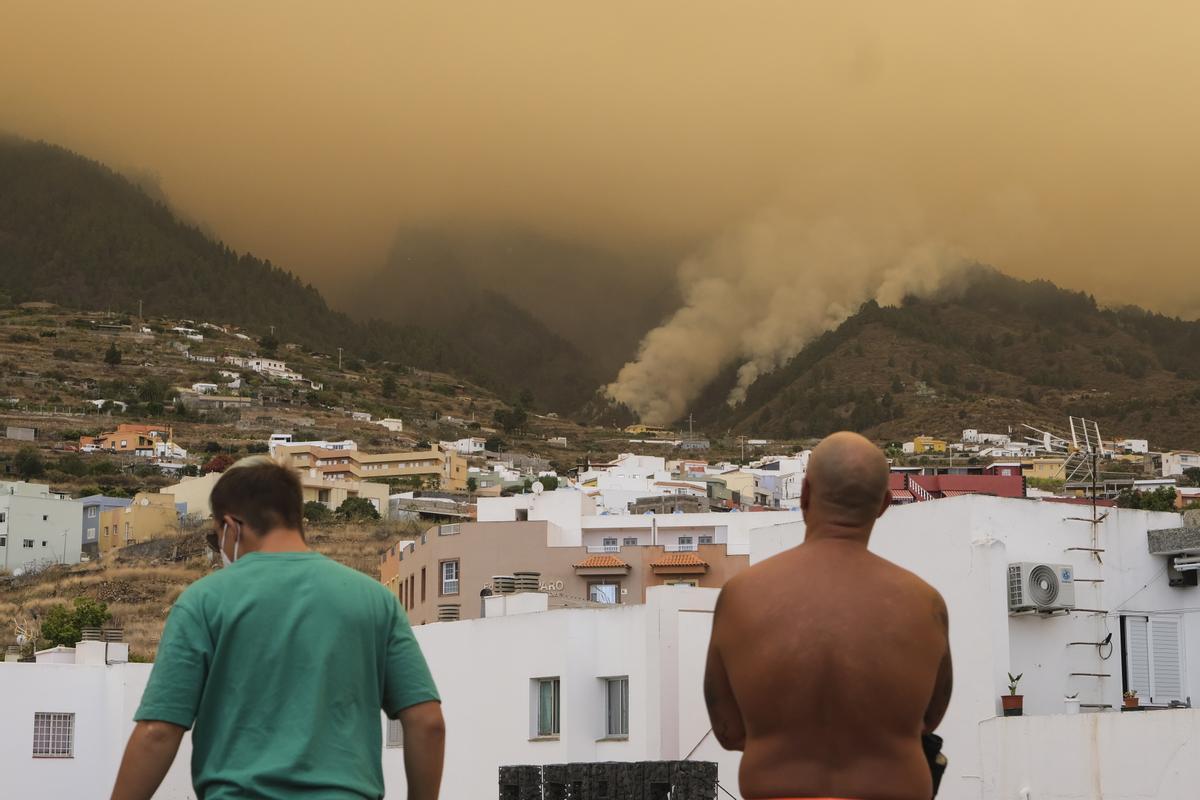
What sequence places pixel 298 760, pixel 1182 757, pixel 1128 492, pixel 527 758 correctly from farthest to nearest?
pixel 1128 492 < pixel 527 758 < pixel 1182 757 < pixel 298 760

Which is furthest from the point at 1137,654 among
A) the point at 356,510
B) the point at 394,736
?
the point at 356,510

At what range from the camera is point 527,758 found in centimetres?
3750

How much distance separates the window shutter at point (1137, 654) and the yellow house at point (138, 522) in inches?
3803

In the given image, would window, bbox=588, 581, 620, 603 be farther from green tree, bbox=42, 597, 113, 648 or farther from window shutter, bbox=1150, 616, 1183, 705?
window shutter, bbox=1150, 616, 1183, 705

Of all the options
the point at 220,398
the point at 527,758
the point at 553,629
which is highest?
the point at 220,398

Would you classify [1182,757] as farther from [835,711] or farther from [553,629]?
[835,711]

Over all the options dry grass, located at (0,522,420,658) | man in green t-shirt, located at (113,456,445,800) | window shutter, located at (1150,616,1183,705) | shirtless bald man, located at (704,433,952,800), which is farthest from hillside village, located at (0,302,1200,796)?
shirtless bald man, located at (704,433,952,800)

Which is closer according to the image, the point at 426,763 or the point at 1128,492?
the point at 426,763

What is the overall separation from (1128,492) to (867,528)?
95.9 m

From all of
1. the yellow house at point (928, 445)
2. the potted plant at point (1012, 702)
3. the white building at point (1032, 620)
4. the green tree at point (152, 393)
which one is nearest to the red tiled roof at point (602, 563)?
the white building at point (1032, 620)

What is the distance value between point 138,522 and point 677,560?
2510 inches

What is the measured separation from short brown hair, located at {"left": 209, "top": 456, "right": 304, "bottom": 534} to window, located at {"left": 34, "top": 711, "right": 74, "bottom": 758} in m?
43.1

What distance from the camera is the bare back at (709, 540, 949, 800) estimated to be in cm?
552

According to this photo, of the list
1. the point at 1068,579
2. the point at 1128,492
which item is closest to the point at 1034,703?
the point at 1068,579
